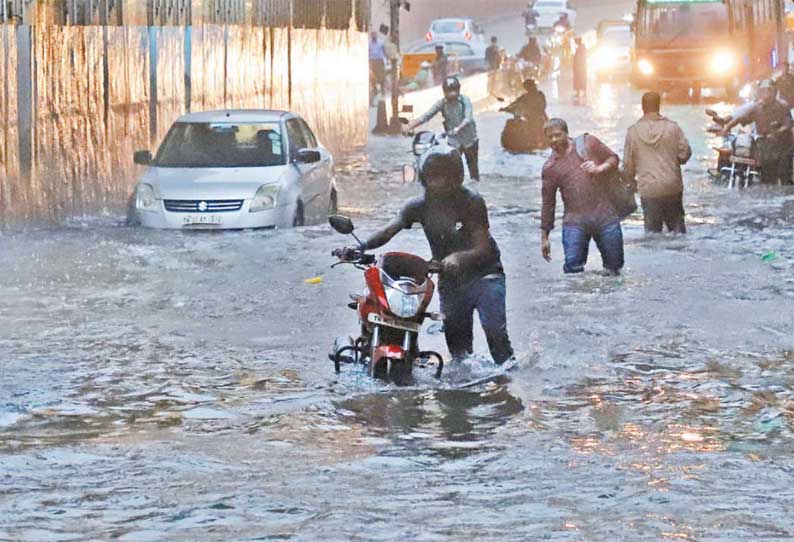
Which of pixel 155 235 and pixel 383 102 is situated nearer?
pixel 155 235

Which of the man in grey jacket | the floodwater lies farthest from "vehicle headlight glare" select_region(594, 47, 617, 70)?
the man in grey jacket

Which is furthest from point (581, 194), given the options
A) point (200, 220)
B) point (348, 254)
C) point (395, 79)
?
point (395, 79)

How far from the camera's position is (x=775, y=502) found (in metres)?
8.03

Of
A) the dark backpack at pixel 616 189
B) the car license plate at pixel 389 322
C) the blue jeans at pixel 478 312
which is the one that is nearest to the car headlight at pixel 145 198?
the dark backpack at pixel 616 189

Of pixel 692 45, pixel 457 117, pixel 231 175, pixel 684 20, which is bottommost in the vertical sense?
pixel 231 175

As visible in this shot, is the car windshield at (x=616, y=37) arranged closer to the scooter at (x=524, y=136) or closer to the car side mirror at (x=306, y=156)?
the scooter at (x=524, y=136)

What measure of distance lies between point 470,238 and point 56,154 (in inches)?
408

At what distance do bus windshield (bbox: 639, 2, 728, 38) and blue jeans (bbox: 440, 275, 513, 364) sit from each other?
142 ft

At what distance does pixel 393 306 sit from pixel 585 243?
5.70 metres

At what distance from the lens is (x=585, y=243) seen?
15.9m

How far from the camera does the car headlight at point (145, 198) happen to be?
19.5 m

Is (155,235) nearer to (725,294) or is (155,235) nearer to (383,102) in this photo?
(725,294)

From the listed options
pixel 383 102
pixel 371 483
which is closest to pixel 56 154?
pixel 371 483

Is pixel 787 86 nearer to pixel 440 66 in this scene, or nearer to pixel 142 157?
pixel 440 66
